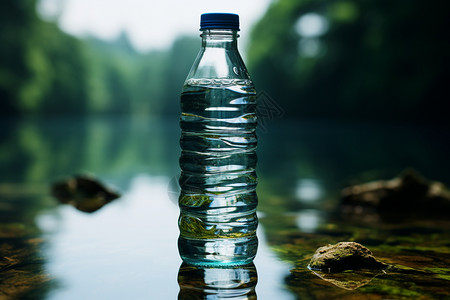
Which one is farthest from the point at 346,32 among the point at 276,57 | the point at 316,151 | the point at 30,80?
the point at 316,151

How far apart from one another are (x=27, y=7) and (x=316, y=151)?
3709 centimetres

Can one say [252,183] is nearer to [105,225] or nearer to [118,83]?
[105,225]

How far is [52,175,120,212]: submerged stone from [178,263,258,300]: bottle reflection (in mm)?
3010

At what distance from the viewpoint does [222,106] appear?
307 centimetres

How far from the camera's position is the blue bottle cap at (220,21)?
115 inches

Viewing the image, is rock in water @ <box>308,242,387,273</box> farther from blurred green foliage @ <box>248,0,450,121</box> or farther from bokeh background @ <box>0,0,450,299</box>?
blurred green foliage @ <box>248,0,450,121</box>

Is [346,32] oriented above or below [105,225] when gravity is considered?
above

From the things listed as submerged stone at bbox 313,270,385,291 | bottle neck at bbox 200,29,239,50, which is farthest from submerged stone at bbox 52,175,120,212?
submerged stone at bbox 313,270,385,291

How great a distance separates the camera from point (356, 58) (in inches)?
1542

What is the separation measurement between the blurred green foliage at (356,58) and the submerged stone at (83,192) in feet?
88.2

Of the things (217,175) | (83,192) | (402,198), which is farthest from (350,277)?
(83,192)

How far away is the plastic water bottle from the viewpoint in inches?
119

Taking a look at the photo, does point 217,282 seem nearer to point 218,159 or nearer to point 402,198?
point 218,159

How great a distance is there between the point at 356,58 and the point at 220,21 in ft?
124
